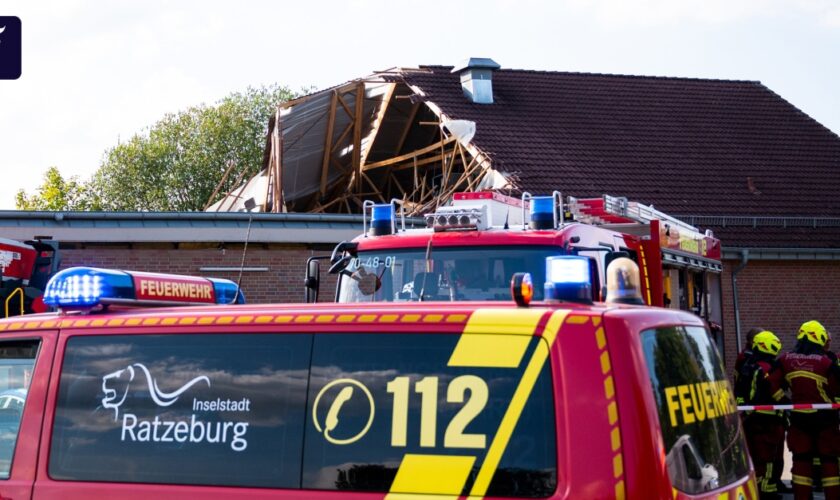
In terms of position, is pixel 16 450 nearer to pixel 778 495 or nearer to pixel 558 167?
pixel 778 495

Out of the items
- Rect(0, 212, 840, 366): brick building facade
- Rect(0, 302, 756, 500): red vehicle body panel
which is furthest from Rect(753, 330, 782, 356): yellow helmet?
Rect(0, 212, 840, 366): brick building facade

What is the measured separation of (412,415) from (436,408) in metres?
0.09

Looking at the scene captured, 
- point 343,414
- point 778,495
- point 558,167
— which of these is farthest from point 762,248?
point 343,414

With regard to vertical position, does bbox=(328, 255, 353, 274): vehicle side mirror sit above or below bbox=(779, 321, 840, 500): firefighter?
above

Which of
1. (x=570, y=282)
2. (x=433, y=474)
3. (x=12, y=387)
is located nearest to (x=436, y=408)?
(x=433, y=474)

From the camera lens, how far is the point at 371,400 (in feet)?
12.0

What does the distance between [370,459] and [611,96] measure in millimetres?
23349

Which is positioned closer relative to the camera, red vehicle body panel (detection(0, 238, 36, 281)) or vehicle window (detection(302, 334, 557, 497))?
vehicle window (detection(302, 334, 557, 497))

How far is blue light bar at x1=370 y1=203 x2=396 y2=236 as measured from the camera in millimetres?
8562

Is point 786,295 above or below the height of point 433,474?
above

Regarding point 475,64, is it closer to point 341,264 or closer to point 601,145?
point 601,145

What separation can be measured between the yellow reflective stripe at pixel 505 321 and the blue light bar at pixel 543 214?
14.6 feet

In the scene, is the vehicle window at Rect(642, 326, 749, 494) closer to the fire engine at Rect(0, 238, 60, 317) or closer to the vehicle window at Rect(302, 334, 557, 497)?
the vehicle window at Rect(302, 334, 557, 497)

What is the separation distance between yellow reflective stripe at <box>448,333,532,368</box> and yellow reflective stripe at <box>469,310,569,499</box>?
0.05m
